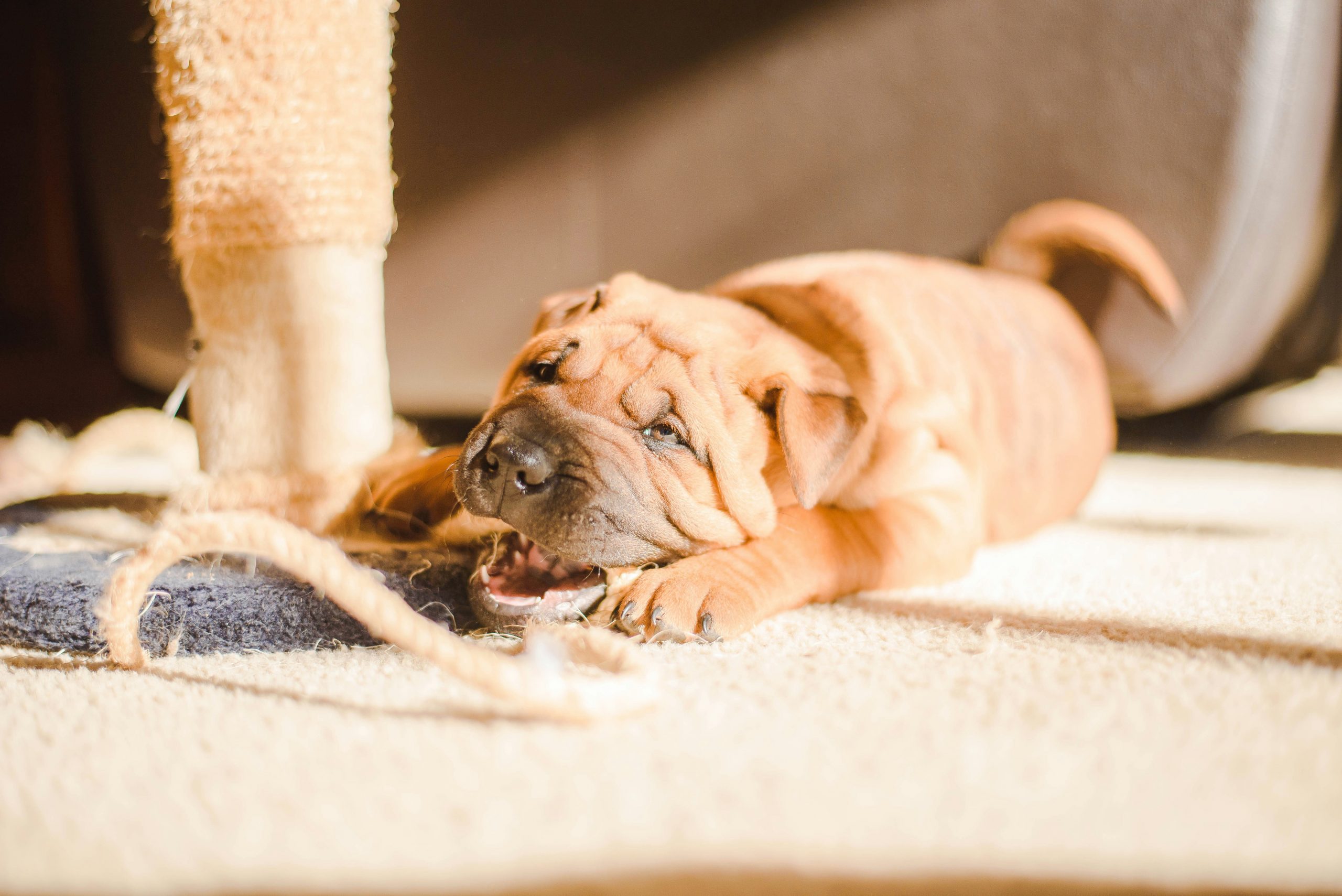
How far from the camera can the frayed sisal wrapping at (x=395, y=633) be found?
803 millimetres

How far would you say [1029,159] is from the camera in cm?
254

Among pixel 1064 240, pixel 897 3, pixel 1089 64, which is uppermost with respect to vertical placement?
pixel 897 3

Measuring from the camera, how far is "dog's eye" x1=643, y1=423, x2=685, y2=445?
1249 millimetres

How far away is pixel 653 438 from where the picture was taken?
1251mm

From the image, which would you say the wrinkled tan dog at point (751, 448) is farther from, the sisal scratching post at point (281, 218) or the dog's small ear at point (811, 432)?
the sisal scratching post at point (281, 218)

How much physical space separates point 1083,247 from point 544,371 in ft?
5.56

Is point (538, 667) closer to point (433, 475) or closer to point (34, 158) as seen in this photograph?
point (433, 475)

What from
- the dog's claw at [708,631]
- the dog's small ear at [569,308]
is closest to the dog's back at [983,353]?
the dog's small ear at [569,308]

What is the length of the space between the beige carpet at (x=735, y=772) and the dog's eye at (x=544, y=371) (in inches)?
17.8

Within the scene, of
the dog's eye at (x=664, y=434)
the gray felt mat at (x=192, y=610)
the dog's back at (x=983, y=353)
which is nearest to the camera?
the gray felt mat at (x=192, y=610)

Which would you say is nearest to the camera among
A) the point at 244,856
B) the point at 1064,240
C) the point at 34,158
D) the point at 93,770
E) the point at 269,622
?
the point at 244,856

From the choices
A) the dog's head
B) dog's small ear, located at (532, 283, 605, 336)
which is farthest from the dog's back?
dog's small ear, located at (532, 283, 605, 336)

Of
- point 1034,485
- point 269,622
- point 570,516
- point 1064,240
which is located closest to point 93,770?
point 269,622

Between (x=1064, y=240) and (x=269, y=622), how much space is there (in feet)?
7.02
